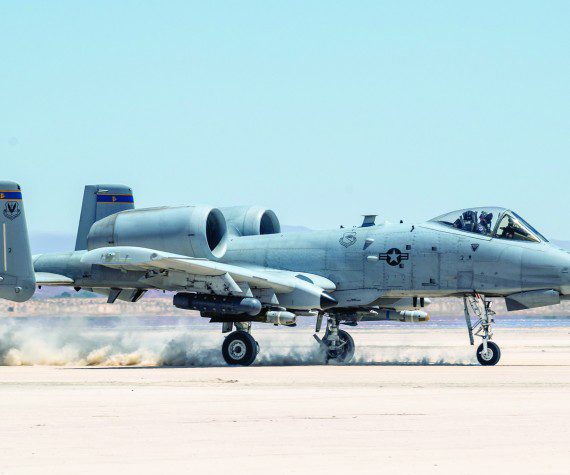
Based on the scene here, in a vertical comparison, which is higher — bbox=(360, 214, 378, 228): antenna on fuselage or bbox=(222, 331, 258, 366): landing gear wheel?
bbox=(360, 214, 378, 228): antenna on fuselage

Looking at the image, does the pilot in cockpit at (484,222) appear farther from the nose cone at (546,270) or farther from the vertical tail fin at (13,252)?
the vertical tail fin at (13,252)

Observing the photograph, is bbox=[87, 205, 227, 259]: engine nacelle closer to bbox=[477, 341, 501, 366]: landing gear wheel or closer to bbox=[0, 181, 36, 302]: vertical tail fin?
bbox=[0, 181, 36, 302]: vertical tail fin

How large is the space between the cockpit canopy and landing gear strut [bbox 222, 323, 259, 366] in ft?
16.3

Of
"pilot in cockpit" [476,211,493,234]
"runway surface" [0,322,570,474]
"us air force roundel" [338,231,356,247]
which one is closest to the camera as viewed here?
"runway surface" [0,322,570,474]

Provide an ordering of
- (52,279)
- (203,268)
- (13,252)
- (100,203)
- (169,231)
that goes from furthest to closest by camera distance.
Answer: (100,203) < (52,279) < (13,252) < (169,231) < (203,268)

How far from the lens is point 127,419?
11789 mm

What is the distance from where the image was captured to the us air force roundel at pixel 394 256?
23.6 m

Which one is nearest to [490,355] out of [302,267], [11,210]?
[302,267]

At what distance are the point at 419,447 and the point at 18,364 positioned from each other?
682 inches

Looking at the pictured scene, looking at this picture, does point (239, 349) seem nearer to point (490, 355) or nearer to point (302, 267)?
point (302, 267)

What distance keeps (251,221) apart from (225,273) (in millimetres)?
4441

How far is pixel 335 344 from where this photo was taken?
26.2 metres

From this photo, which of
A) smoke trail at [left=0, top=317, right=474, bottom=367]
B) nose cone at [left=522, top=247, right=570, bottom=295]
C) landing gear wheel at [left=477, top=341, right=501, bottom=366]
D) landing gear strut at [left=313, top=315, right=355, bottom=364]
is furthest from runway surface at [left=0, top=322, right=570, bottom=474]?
landing gear strut at [left=313, top=315, right=355, bottom=364]

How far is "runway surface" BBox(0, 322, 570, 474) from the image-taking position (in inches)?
346
